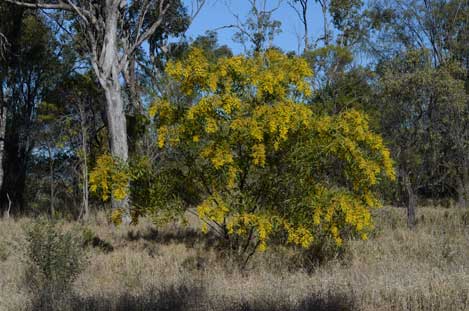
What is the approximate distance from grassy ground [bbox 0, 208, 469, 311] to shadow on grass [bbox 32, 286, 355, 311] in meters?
0.01

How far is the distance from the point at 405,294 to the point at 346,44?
28621 millimetres

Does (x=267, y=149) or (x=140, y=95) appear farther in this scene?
(x=140, y=95)

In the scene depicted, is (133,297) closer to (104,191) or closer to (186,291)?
(186,291)

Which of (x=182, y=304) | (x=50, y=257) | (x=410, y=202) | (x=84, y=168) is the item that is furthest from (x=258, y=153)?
(x=84, y=168)

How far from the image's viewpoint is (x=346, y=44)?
33562 millimetres

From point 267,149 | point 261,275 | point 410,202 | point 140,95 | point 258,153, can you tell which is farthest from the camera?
point 140,95

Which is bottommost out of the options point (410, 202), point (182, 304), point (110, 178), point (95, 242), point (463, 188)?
point (182, 304)

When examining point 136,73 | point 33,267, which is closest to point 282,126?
point 33,267

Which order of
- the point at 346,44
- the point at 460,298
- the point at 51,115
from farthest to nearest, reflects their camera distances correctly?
the point at 346,44, the point at 51,115, the point at 460,298

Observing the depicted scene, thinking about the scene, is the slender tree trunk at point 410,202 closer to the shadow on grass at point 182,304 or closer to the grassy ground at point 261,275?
the grassy ground at point 261,275

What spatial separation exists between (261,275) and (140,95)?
52.9ft

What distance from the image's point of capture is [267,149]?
8.70m

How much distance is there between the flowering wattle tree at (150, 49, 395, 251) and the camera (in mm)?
8312

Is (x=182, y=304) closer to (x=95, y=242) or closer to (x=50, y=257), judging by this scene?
(x=50, y=257)
